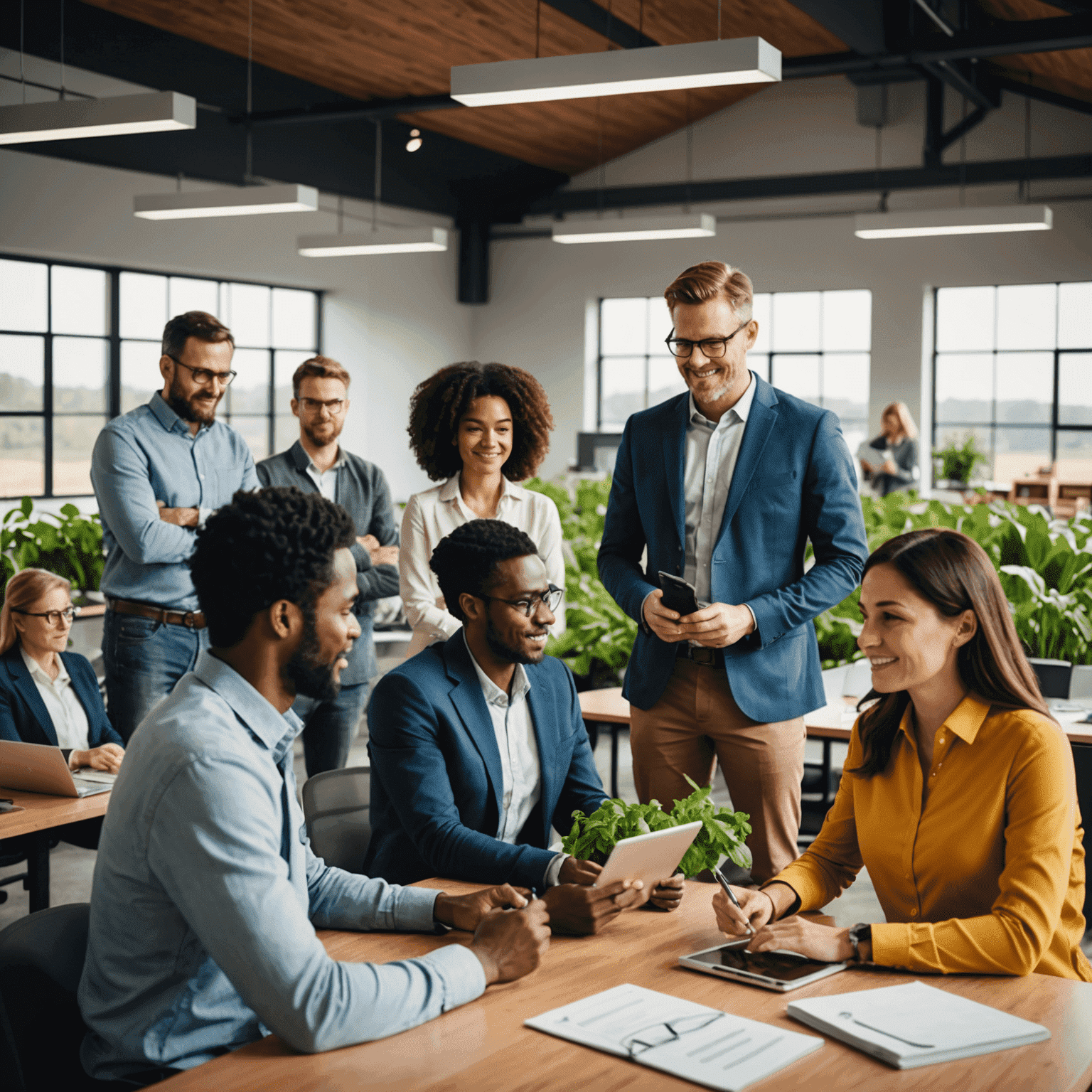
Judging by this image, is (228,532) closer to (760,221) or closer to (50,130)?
(50,130)

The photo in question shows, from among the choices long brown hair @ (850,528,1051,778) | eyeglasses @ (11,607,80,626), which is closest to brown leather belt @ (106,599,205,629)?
eyeglasses @ (11,607,80,626)

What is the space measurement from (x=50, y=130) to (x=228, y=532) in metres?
5.64

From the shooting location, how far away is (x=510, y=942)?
161 centimetres

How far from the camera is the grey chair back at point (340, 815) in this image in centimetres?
238

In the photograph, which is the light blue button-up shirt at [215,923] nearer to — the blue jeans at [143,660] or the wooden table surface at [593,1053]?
the wooden table surface at [593,1053]

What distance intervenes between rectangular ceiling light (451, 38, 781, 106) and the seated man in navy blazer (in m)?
2.94

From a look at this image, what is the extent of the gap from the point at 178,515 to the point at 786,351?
11.7 meters

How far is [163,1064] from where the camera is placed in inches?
57.9

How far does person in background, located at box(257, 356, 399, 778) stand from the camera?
3740mm

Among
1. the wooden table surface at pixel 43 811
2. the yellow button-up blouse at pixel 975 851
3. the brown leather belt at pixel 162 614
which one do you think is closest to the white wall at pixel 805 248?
the brown leather belt at pixel 162 614

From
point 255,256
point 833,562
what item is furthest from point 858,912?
point 255,256

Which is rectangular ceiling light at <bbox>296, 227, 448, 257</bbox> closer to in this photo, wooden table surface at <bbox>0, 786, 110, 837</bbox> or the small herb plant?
wooden table surface at <bbox>0, 786, 110, 837</bbox>

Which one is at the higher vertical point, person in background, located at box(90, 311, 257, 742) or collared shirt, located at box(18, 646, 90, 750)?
person in background, located at box(90, 311, 257, 742)

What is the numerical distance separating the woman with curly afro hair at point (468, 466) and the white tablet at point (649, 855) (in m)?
1.22
